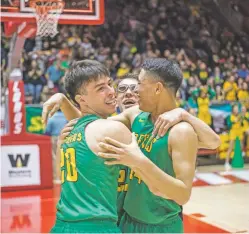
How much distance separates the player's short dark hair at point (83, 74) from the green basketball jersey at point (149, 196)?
39 centimetres

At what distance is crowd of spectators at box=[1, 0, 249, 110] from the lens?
39.3 ft

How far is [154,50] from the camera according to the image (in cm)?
1470

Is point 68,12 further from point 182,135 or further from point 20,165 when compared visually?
point 182,135

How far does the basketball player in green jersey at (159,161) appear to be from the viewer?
6.90ft

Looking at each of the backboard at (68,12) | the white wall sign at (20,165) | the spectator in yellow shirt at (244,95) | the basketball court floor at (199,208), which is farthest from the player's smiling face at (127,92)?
the spectator in yellow shirt at (244,95)

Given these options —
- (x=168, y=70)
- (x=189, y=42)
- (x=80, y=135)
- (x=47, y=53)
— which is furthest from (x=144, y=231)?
(x=189, y=42)

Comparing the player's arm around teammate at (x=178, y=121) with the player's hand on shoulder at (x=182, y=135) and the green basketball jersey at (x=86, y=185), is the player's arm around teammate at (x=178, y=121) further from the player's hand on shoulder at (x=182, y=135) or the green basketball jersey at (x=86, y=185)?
the green basketball jersey at (x=86, y=185)

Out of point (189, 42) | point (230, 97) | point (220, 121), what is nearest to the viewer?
point (220, 121)

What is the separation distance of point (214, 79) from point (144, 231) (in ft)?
35.6

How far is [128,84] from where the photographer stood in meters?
3.45

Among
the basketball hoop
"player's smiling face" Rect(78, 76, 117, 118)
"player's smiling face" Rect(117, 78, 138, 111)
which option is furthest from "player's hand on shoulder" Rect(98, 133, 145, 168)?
the basketball hoop

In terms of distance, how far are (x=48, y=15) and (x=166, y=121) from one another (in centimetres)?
539

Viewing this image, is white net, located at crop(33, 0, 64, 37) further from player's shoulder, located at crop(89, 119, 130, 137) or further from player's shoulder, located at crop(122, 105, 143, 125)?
player's shoulder, located at crop(89, 119, 130, 137)

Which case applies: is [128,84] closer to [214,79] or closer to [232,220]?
[232,220]
